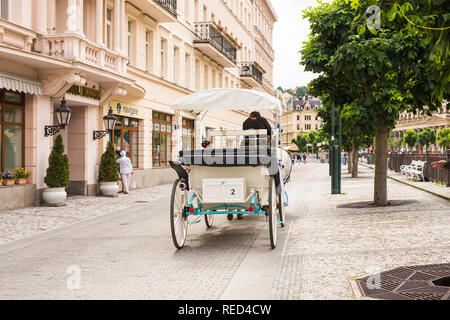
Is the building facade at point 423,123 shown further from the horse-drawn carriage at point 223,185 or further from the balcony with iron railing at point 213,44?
the horse-drawn carriage at point 223,185

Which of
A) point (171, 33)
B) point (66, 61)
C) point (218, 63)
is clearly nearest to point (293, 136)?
point (218, 63)

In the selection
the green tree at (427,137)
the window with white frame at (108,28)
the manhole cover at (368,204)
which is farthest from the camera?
the green tree at (427,137)

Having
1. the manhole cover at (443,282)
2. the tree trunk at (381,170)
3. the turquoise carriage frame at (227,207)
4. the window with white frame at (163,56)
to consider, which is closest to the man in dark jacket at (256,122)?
the turquoise carriage frame at (227,207)

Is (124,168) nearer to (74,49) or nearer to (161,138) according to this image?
(74,49)

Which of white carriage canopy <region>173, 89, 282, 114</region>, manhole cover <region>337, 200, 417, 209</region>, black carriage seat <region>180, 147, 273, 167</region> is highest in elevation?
white carriage canopy <region>173, 89, 282, 114</region>

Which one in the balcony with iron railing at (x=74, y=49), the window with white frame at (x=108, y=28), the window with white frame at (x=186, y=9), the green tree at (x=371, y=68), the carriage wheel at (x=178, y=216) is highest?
the window with white frame at (x=186, y=9)

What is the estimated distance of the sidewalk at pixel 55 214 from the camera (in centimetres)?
1031

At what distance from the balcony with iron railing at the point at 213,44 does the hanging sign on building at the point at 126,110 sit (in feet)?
31.9

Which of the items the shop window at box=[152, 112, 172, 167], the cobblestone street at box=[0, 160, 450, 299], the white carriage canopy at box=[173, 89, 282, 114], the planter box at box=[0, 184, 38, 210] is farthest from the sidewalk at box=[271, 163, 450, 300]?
the shop window at box=[152, 112, 172, 167]

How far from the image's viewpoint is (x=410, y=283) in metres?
5.36

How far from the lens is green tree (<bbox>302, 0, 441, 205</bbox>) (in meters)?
10.9

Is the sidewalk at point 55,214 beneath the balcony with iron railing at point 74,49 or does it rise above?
beneath

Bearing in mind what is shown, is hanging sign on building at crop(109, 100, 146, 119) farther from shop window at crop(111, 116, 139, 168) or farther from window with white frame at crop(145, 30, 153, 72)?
window with white frame at crop(145, 30, 153, 72)

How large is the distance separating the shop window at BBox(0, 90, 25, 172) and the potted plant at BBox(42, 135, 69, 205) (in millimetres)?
1194
